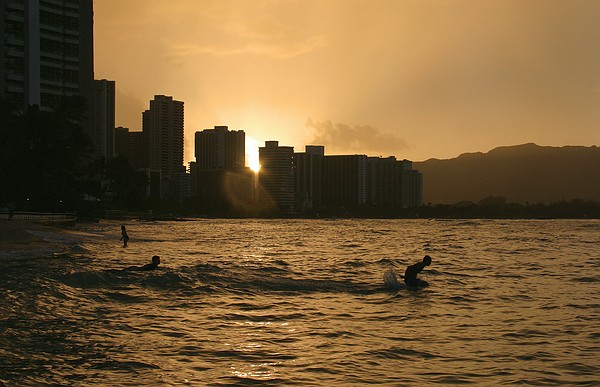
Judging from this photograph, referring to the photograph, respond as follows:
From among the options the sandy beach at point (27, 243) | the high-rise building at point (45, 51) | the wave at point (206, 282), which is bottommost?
the wave at point (206, 282)

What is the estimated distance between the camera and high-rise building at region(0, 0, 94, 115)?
103250 mm

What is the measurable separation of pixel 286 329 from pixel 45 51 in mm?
107533

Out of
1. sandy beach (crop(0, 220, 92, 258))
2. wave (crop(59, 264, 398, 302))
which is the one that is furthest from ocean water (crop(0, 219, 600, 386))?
sandy beach (crop(0, 220, 92, 258))

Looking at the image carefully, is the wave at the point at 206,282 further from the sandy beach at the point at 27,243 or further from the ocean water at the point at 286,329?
the sandy beach at the point at 27,243

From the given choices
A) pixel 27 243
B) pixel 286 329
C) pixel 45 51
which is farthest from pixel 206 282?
pixel 45 51

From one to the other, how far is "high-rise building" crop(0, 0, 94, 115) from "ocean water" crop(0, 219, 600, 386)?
8556 cm

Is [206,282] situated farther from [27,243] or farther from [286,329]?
[27,243]

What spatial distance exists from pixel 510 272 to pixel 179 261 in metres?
18.1

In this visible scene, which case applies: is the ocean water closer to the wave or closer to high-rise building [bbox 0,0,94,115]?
the wave

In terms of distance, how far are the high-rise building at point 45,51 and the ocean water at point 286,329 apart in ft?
281

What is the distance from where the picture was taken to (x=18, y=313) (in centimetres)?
1593

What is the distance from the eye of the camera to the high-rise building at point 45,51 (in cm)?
10325

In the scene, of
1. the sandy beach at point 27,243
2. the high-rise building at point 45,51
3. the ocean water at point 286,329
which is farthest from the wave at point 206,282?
the high-rise building at point 45,51

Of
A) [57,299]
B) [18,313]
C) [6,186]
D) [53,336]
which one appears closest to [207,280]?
[57,299]
